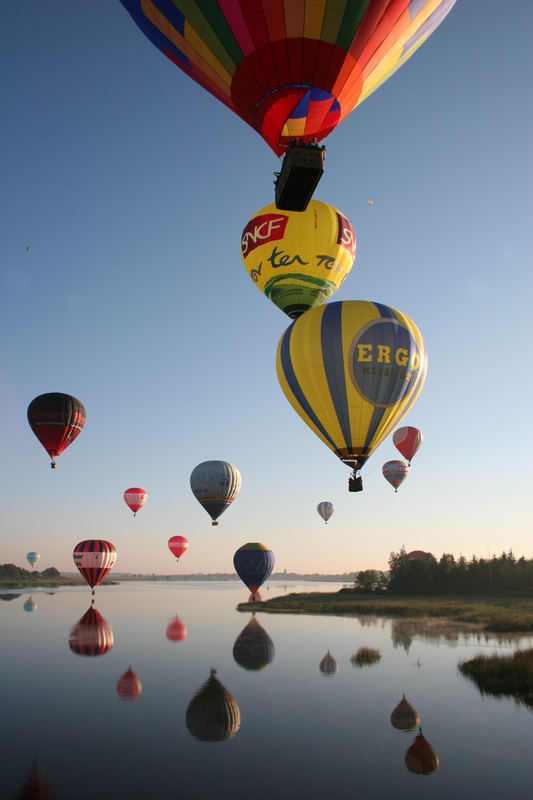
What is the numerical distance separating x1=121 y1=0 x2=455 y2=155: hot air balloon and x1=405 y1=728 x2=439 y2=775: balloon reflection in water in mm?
15526

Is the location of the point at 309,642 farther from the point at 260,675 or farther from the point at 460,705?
the point at 460,705

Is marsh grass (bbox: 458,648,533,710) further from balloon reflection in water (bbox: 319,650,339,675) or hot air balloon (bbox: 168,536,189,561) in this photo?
hot air balloon (bbox: 168,536,189,561)

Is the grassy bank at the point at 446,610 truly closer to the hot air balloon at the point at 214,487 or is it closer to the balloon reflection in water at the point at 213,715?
the hot air balloon at the point at 214,487

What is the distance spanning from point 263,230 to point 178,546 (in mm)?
63264

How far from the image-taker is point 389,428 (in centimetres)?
2195

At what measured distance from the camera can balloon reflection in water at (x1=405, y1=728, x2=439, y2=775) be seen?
1278 centimetres

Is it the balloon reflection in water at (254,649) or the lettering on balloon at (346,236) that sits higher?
the lettering on balloon at (346,236)

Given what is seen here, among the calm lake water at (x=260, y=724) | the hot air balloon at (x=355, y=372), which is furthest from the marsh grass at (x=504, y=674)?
the hot air balloon at (x=355, y=372)

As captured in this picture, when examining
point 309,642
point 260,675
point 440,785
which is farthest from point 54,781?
point 309,642

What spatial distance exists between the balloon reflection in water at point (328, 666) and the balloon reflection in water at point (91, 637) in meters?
12.7

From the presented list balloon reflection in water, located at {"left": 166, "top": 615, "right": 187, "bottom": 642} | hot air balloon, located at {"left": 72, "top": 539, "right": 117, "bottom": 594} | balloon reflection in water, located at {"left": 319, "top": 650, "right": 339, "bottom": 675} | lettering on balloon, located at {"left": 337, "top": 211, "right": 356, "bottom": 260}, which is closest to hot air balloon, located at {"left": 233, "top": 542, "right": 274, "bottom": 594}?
balloon reflection in water, located at {"left": 166, "top": 615, "right": 187, "bottom": 642}

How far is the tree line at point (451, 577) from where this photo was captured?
60.4 metres

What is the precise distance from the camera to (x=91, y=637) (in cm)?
3722

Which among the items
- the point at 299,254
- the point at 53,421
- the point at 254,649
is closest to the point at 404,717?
the point at 254,649
